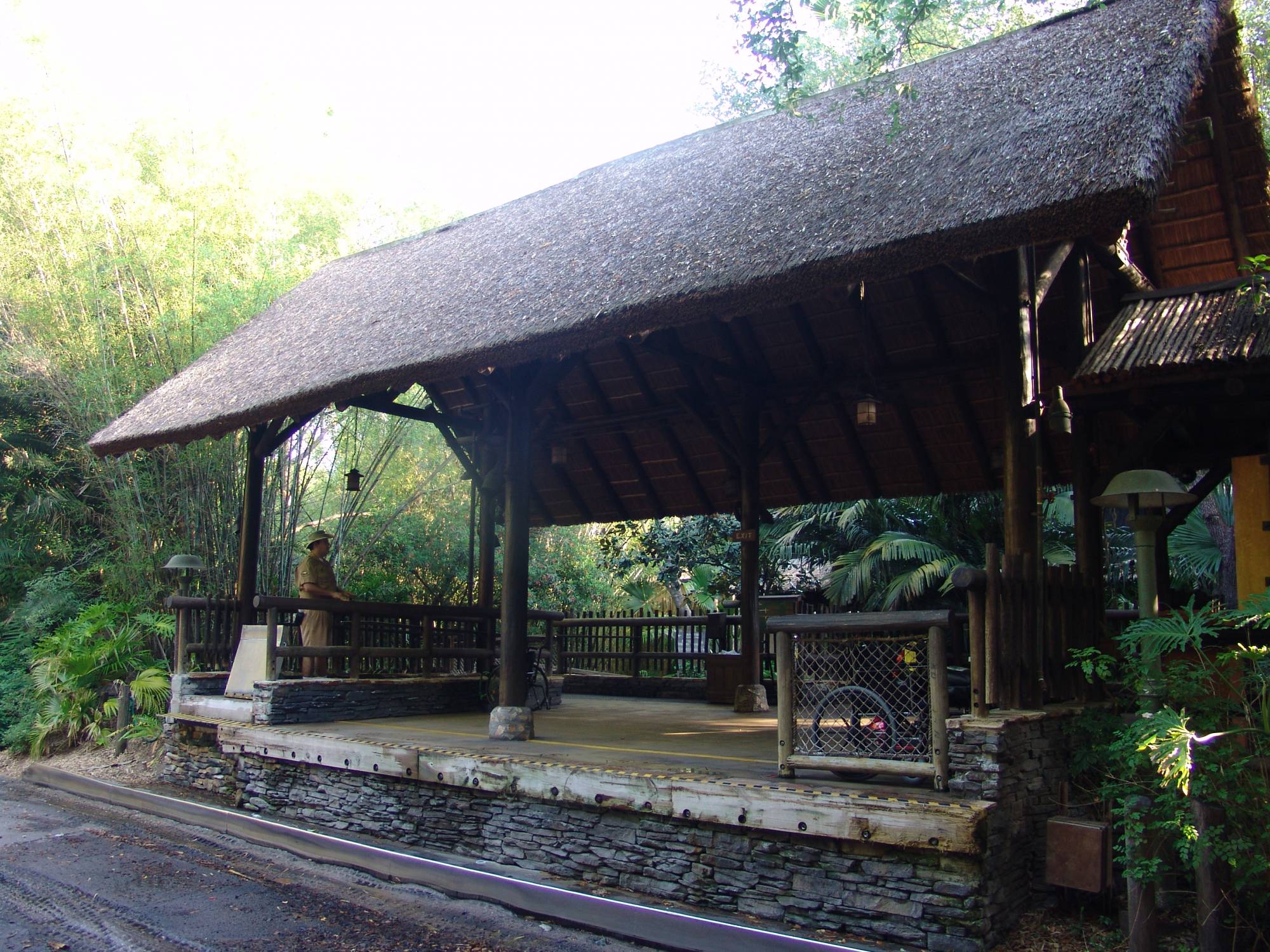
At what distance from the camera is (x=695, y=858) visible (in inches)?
195

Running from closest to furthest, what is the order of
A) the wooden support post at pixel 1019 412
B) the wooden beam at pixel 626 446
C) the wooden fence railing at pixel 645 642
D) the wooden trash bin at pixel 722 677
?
the wooden support post at pixel 1019 412
the wooden trash bin at pixel 722 677
the wooden beam at pixel 626 446
the wooden fence railing at pixel 645 642

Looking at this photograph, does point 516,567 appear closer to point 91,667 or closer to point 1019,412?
point 1019,412

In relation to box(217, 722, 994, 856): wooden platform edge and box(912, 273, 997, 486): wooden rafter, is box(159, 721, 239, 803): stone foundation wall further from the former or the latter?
box(912, 273, 997, 486): wooden rafter

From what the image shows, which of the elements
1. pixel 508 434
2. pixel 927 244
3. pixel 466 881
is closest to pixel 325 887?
pixel 466 881

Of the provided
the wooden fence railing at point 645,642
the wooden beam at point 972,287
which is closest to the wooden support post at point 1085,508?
the wooden beam at point 972,287

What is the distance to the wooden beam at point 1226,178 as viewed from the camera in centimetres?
659

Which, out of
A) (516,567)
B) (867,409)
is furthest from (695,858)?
(867,409)

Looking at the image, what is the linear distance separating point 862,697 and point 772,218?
9.66ft

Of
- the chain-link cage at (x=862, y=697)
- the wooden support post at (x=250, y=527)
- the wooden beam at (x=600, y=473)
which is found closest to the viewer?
the chain-link cage at (x=862, y=697)

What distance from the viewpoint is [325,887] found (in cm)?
579

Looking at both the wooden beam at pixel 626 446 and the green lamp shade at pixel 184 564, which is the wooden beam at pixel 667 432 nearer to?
the wooden beam at pixel 626 446

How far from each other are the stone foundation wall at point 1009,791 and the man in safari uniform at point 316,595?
5.63 metres

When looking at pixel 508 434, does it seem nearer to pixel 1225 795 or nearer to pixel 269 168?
pixel 1225 795

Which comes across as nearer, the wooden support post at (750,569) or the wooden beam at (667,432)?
the wooden support post at (750,569)
